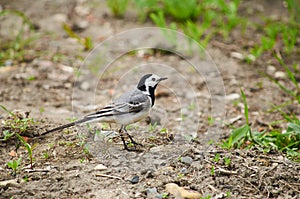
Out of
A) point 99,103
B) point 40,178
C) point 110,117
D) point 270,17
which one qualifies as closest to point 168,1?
point 270,17

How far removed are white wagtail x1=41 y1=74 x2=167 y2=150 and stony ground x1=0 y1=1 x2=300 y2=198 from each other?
0.27 meters

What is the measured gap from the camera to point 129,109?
4.14 meters

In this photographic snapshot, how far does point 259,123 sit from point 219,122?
476 millimetres

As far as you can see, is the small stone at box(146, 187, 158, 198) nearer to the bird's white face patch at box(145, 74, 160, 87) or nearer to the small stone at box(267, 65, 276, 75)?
the bird's white face patch at box(145, 74, 160, 87)

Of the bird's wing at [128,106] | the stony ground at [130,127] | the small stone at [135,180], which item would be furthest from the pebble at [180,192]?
the bird's wing at [128,106]

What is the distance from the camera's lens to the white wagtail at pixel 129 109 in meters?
4.07

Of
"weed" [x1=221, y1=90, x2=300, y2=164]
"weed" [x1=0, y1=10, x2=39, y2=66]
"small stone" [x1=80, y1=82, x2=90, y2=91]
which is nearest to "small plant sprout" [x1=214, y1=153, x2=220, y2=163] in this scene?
"weed" [x1=221, y1=90, x2=300, y2=164]

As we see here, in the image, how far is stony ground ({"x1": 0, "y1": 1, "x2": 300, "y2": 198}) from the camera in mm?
3734

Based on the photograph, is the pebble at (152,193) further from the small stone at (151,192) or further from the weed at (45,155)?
the weed at (45,155)

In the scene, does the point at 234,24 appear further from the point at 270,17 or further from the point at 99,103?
the point at 99,103

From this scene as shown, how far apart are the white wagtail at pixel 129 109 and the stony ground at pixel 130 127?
0.27 m

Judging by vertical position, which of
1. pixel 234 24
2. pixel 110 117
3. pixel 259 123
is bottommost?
pixel 259 123

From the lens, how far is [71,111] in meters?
5.56

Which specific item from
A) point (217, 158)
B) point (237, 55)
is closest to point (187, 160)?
point (217, 158)
